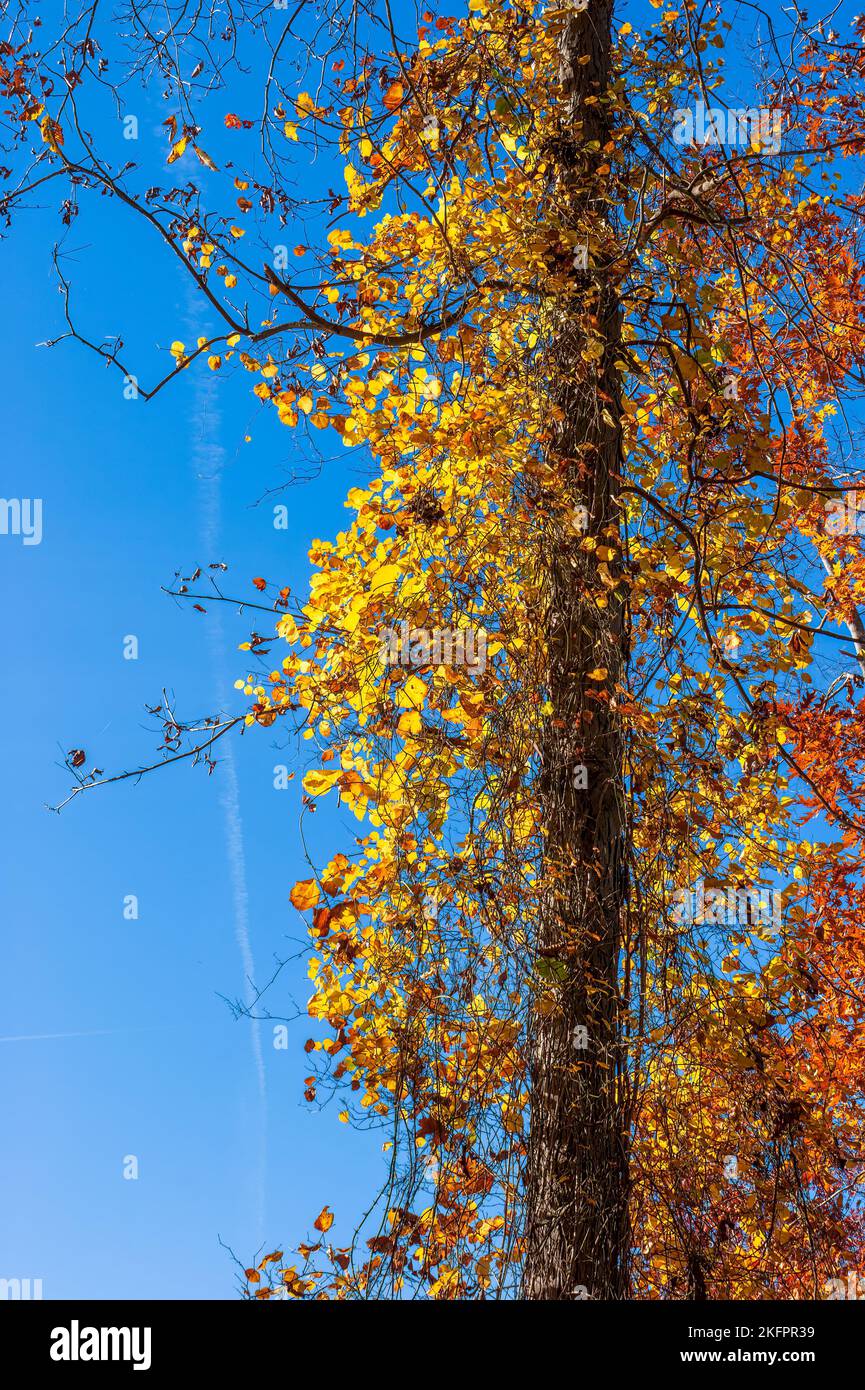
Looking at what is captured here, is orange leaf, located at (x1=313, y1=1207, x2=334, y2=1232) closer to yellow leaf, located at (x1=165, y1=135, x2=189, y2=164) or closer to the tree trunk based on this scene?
the tree trunk

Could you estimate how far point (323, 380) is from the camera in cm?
458

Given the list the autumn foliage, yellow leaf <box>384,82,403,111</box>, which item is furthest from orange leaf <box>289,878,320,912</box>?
yellow leaf <box>384,82,403,111</box>

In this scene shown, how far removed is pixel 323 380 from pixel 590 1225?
3.50m

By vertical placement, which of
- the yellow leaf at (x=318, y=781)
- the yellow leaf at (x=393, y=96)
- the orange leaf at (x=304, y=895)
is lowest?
the orange leaf at (x=304, y=895)

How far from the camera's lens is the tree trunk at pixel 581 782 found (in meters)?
3.24

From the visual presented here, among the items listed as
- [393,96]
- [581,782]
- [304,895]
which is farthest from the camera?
[393,96]

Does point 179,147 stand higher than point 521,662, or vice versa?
point 179,147

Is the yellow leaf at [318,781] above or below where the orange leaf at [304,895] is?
above

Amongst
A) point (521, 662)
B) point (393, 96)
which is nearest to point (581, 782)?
point (521, 662)

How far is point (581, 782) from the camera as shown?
3705 mm

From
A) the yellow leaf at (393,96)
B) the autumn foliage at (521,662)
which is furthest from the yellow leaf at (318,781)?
the yellow leaf at (393,96)

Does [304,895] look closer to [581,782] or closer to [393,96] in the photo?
[581,782]

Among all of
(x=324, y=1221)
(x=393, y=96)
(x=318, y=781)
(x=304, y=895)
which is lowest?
(x=324, y=1221)

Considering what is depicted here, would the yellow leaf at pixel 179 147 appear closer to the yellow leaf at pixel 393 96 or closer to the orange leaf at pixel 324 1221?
the yellow leaf at pixel 393 96
